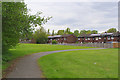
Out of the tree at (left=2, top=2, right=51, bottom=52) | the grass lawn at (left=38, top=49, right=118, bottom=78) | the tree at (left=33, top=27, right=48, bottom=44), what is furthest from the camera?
the tree at (left=33, top=27, right=48, bottom=44)

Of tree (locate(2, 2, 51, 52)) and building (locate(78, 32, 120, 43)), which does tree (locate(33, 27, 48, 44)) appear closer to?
building (locate(78, 32, 120, 43))

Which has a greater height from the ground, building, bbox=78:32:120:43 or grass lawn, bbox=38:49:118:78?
building, bbox=78:32:120:43

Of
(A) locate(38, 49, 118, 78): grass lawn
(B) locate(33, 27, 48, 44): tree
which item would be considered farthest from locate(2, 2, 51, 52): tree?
(B) locate(33, 27, 48, 44): tree

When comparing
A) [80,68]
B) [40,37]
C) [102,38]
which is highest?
[40,37]

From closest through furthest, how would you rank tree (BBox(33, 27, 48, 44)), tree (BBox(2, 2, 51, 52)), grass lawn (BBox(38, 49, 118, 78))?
1. grass lawn (BBox(38, 49, 118, 78))
2. tree (BBox(2, 2, 51, 52))
3. tree (BBox(33, 27, 48, 44))

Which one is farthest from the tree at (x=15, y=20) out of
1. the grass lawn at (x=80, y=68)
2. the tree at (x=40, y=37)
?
the tree at (x=40, y=37)

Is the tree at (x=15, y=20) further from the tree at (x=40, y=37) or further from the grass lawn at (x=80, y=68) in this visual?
the tree at (x=40, y=37)

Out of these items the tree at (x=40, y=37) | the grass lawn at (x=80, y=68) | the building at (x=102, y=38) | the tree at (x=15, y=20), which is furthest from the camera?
the tree at (x=40, y=37)

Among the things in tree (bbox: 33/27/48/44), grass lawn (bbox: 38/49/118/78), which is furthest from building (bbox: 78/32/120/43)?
grass lawn (bbox: 38/49/118/78)

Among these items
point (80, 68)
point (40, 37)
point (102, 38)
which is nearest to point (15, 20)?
point (80, 68)

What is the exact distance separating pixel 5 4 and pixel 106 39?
65350mm

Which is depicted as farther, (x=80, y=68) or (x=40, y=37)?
(x=40, y=37)

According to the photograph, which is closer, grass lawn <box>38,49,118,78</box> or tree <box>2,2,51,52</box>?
grass lawn <box>38,49,118,78</box>

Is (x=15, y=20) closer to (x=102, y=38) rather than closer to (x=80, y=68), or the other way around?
(x=80, y=68)
